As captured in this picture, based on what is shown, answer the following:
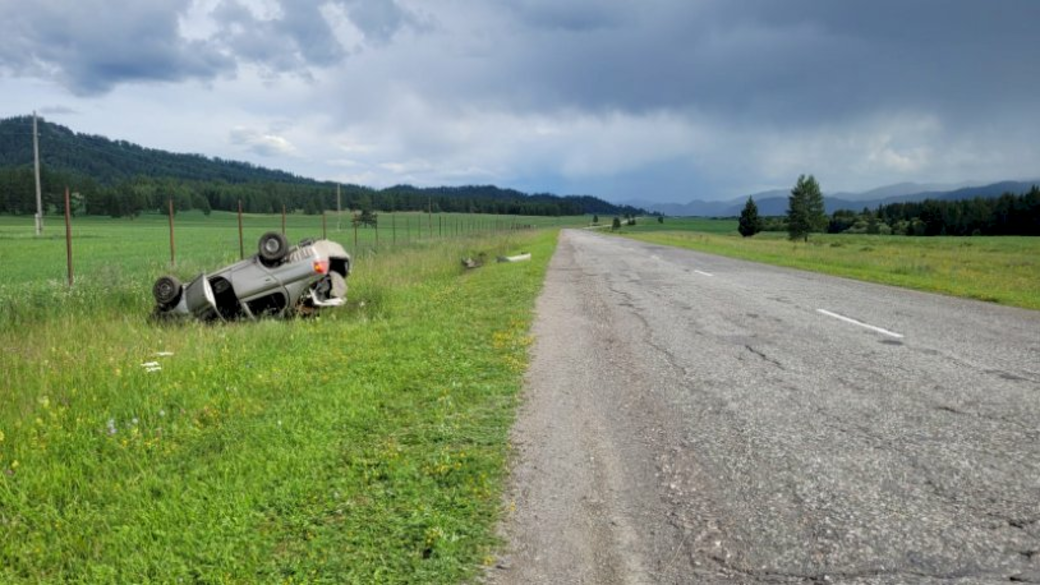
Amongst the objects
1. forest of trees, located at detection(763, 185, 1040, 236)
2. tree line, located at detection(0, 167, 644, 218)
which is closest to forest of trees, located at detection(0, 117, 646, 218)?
tree line, located at detection(0, 167, 644, 218)

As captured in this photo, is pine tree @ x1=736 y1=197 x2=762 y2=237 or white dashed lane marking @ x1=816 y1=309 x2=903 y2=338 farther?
pine tree @ x1=736 y1=197 x2=762 y2=237

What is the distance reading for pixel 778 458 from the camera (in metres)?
4.19

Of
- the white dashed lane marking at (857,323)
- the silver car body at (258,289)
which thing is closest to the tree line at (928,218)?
the white dashed lane marking at (857,323)

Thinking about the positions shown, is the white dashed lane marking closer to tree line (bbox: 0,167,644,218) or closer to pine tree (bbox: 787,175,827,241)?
tree line (bbox: 0,167,644,218)

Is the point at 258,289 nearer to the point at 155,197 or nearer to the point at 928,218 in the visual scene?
the point at 155,197

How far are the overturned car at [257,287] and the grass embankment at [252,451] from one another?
36.5 inches

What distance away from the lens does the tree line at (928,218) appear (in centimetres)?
8481

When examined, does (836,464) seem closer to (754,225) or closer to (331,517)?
(331,517)

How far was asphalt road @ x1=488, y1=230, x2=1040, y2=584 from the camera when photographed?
3002mm

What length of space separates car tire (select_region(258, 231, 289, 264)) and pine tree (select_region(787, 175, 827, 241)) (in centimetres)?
8424

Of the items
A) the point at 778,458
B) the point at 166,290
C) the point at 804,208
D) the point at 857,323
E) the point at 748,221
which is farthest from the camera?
the point at 748,221

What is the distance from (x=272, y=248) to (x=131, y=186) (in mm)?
97039

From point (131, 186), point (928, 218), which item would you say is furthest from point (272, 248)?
point (928, 218)

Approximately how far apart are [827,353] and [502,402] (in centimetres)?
413
